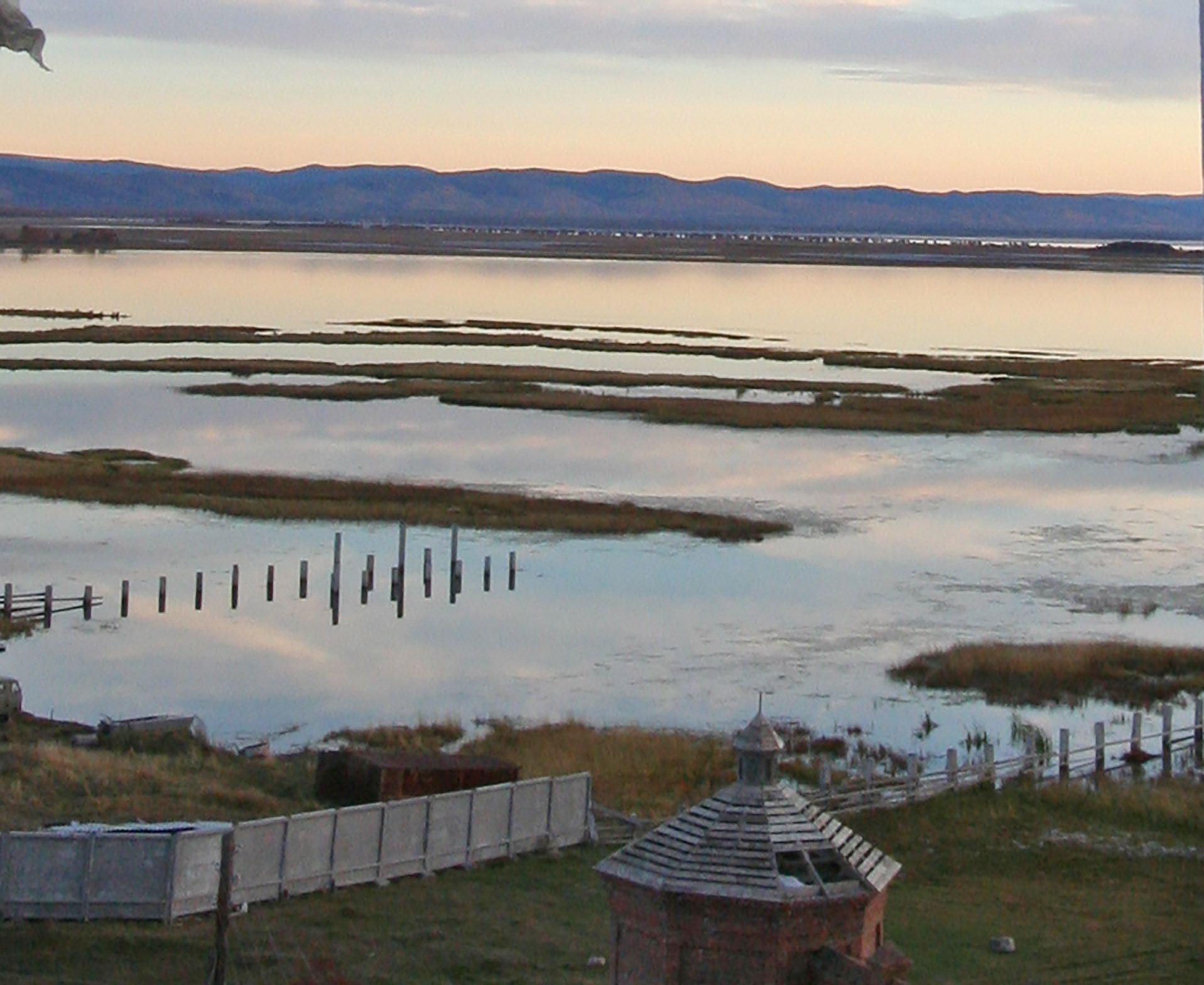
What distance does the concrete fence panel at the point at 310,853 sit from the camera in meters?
19.4

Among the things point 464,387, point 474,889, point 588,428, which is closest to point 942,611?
point 474,889

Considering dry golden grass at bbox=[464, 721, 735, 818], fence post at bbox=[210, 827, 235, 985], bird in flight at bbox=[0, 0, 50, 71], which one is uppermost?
bird in flight at bbox=[0, 0, 50, 71]

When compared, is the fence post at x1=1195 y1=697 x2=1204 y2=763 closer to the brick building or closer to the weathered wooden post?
the weathered wooden post

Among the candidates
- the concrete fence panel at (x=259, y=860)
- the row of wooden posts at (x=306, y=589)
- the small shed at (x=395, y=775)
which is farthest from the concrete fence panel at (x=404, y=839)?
the row of wooden posts at (x=306, y=589)

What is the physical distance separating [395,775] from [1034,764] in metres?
7.96

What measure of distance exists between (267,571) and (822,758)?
15164 mm

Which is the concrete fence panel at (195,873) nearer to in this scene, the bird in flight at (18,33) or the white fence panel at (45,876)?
the white fence panel at (45,876)

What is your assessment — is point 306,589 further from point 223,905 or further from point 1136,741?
point 223,905

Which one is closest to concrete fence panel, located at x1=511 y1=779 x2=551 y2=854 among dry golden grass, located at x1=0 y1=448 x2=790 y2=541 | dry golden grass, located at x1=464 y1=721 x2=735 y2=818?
dry golden grass, located at x1=464 y1=721 x2=735 y2=818

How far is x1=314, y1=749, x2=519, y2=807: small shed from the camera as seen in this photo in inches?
885

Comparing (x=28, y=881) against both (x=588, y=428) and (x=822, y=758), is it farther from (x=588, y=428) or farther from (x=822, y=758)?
(x=588, y=428)

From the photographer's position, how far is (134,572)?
4125 centimetres

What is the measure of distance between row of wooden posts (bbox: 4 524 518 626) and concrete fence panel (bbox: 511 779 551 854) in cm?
1649

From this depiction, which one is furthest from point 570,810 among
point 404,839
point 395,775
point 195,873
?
point 195,873
